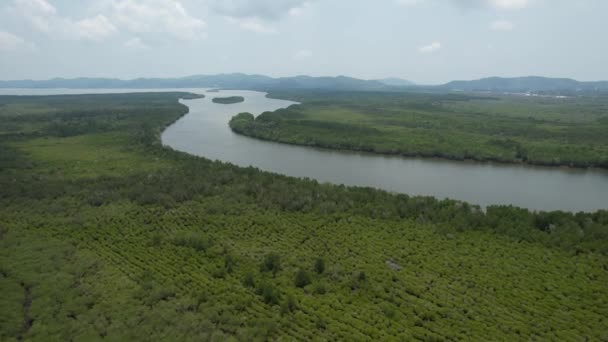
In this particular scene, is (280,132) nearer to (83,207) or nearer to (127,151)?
(127,151)

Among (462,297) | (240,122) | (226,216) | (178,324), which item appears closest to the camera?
(178,324)

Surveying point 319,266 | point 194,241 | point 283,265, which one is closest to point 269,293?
point 283,265

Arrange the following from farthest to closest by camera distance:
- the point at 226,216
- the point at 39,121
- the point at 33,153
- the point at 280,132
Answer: the point at 39,121
the point at 280,132
the point at 33,153
the point at 226,216

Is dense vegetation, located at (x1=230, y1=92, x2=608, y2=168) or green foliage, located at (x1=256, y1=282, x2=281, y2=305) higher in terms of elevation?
dense vegetation, located at (x1=230, y1=92, x2=608, y2=168)

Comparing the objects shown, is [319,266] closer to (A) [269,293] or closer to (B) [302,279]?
(B) [302,279]

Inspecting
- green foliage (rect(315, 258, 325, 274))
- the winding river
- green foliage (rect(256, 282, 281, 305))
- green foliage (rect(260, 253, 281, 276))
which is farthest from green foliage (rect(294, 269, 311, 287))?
the winding river

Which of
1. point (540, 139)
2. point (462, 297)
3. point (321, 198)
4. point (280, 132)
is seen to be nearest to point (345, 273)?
point (462, 297)

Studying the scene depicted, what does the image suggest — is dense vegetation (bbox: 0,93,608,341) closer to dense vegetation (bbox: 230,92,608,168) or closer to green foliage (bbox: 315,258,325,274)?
green foliage (bbox: 315,258,325,274)
